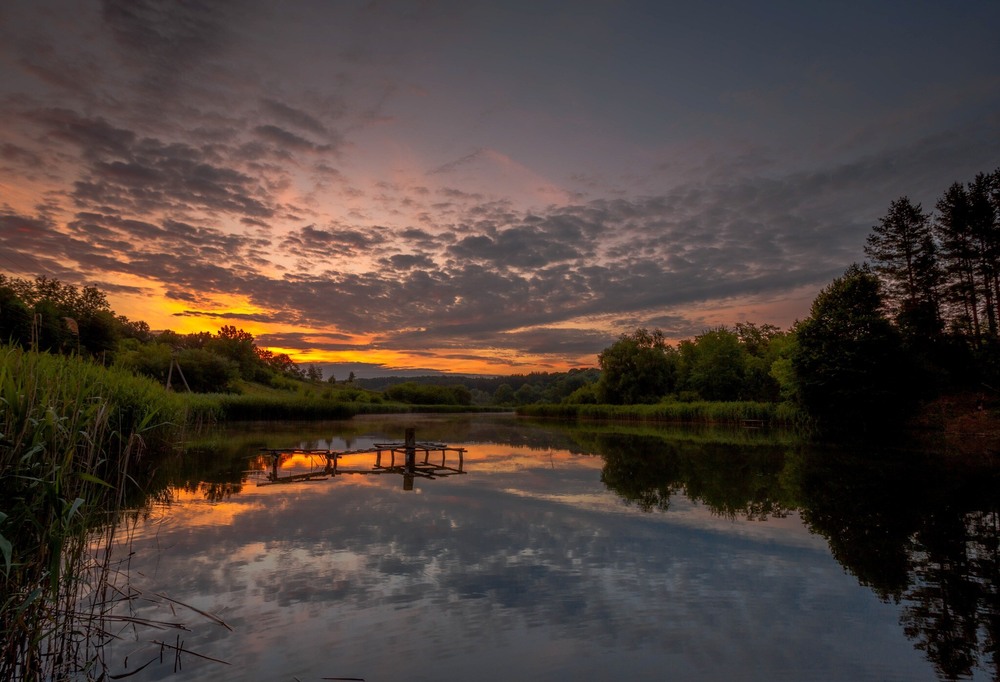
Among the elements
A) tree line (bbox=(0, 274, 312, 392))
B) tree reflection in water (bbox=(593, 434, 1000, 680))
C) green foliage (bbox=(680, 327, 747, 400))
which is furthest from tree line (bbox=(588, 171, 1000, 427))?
tree line (bbox=(0, 274, 312, 392))

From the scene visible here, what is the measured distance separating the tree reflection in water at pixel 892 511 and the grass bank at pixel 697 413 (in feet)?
55.6

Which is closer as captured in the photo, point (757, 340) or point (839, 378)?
point (839, 378)

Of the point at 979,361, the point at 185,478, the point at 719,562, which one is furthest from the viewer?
the point at 979,361

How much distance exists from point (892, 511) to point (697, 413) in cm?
3565

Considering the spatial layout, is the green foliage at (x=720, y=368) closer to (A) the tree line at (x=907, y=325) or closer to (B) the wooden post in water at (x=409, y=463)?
(A) the tree line at (x=907, y=325)

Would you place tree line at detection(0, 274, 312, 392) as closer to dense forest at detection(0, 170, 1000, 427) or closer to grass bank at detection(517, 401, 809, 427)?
dense forest at detection(0, 170, 1000, 427)

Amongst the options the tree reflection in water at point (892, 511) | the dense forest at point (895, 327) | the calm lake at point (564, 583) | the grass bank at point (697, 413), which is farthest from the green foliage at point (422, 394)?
the calm lake at point (564, 583)

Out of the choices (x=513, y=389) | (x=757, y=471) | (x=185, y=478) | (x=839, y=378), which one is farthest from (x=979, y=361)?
(x=513, y=389)

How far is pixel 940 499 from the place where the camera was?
11.3 m

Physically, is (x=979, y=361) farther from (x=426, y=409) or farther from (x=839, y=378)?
(x=426, y=409)

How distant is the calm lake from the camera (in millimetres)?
4555

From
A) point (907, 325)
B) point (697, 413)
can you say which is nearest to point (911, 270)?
point (907, 325)

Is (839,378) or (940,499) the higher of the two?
(839,378)

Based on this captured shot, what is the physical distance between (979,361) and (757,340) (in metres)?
41.9
